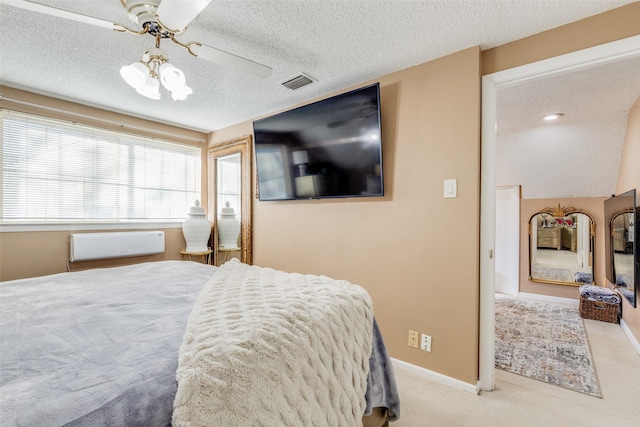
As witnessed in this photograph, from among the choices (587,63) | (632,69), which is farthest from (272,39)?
(632,69)

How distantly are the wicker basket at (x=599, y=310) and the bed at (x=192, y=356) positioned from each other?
130 inches

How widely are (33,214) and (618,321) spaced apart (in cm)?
593

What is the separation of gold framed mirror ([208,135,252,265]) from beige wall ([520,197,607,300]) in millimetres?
3893

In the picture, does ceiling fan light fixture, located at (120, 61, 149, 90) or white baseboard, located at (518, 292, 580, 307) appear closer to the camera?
ceiling fan light fixture, located at (120, 61, 149, 90)

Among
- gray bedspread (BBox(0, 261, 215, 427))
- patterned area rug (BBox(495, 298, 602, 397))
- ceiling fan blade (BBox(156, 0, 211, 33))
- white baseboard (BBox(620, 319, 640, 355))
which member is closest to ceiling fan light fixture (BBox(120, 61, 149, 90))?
ceiling fan blade (BBox(156, 0, 211, 33))

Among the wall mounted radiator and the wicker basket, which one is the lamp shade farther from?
the wicker basket

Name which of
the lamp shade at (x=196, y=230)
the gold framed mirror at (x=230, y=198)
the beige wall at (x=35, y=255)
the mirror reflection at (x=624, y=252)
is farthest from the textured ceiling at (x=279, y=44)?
the beige wall at (x=35, y=255)

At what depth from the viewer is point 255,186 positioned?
3373 mm

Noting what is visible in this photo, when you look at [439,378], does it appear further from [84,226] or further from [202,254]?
[84,226]

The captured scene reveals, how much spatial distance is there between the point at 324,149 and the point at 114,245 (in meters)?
2.29

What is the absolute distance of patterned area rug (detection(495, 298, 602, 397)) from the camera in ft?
6.97

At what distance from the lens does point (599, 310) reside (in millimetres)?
3291

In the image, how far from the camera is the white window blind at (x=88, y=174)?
254 centimetres

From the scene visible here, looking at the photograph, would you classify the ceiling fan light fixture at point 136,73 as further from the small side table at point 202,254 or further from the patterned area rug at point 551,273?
the patterned area rug at point 551,273
